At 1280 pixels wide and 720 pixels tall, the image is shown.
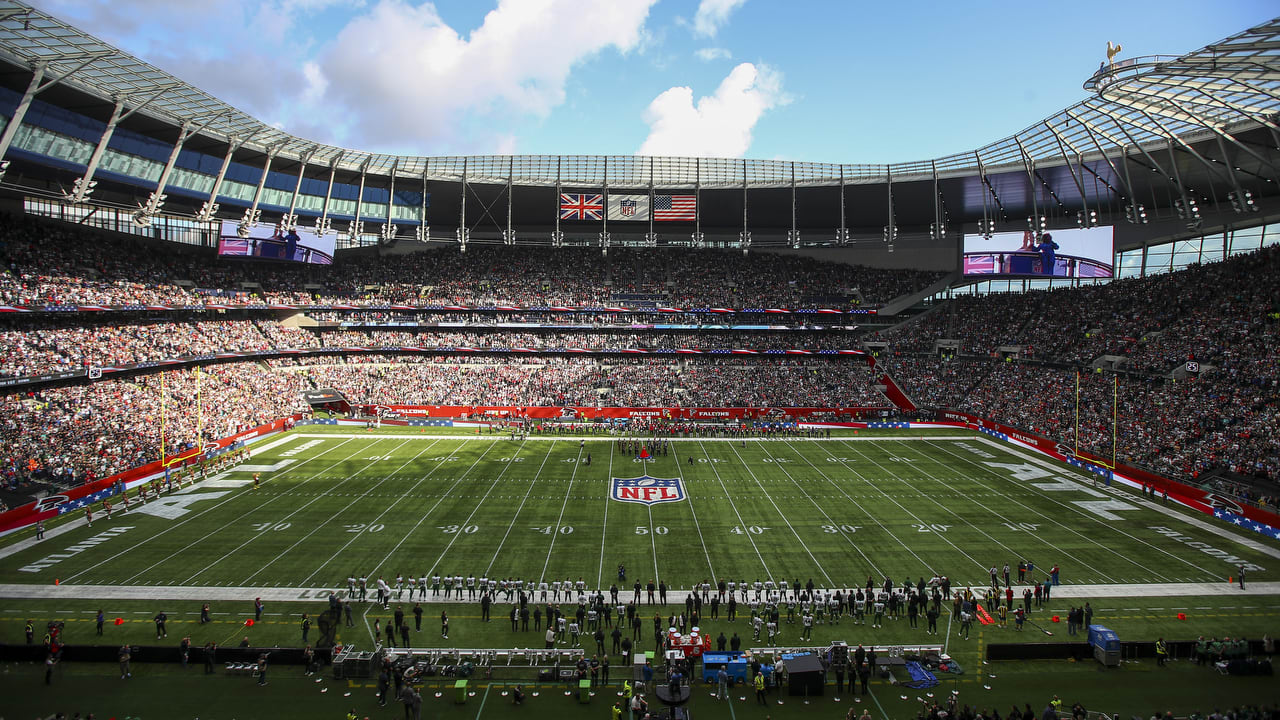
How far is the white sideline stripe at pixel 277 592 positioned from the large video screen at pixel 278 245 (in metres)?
38.0

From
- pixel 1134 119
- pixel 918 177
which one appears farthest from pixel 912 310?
pixel 1134 119

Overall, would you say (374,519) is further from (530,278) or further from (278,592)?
(530,278)

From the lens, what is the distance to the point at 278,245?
5778 centimetres

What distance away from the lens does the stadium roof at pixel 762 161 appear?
27172mm

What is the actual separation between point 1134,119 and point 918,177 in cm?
2109

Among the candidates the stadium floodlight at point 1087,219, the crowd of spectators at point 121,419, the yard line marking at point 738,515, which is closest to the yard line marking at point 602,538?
the yard line marking at point 738,515

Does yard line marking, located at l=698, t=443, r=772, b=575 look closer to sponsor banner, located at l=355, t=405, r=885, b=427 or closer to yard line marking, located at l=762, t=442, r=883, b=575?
yard line marking, located at l=762, t=442, r=883, b=575

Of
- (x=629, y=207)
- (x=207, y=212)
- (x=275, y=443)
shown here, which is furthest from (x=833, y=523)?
(x=207, y=212)

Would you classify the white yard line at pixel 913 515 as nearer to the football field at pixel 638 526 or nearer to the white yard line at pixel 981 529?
the football field at pixel 638 526

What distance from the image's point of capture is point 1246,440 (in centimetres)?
3052

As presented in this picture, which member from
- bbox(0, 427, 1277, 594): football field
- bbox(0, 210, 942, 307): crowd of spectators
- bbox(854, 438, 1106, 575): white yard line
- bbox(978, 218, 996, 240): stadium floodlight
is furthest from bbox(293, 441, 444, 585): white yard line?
bbox(978, 218, 996, 240): stadium floodlight

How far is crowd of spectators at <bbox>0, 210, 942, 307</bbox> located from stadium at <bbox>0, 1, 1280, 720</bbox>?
461 mm

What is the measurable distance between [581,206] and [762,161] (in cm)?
1760

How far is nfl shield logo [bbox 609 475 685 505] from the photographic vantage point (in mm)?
30422
